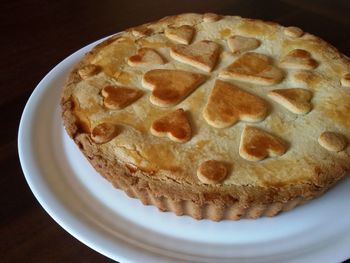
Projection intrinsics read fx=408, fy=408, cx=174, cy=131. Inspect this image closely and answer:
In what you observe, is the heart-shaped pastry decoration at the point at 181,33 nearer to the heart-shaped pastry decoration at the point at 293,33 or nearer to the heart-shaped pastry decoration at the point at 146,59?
the heart-shaped pastry decoration at the point at 146,59

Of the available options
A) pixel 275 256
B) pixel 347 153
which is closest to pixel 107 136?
pixel 275 256

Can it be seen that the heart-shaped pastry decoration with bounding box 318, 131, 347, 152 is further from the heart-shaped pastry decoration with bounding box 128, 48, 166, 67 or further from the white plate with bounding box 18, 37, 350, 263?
the heart-shaped pastry decoration with bounding box 128, 48, 166, 67

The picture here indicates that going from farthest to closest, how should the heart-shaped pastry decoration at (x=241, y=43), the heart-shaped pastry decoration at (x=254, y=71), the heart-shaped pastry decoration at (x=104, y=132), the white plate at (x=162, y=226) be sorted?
1. the heart-shaped pastry decoration at (x=241, y=43)
2. the heart-shaped pastry decoration at (x=254, y=71)
3. the heart-shaped pastry decoration at (x=104, y=132)
4. the white plate at (x=162, y=226)

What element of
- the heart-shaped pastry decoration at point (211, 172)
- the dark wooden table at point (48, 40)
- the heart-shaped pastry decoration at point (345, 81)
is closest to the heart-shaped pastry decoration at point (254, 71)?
the heart-shaped pastry decoration at point (345, 81)

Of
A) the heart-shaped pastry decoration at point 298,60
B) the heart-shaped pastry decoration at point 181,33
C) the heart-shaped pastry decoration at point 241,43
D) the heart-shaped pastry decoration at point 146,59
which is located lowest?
the heart-shaped pastry decoration at point 146,59

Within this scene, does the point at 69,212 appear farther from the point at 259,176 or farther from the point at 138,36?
the point at 138,36

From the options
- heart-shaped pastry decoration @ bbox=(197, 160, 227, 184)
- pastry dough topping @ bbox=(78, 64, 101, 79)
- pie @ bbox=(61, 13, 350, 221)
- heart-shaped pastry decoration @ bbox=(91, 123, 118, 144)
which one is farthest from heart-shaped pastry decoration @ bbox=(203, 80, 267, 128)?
pastry dough topping @ bbox=(78, 64, 101, 79)
